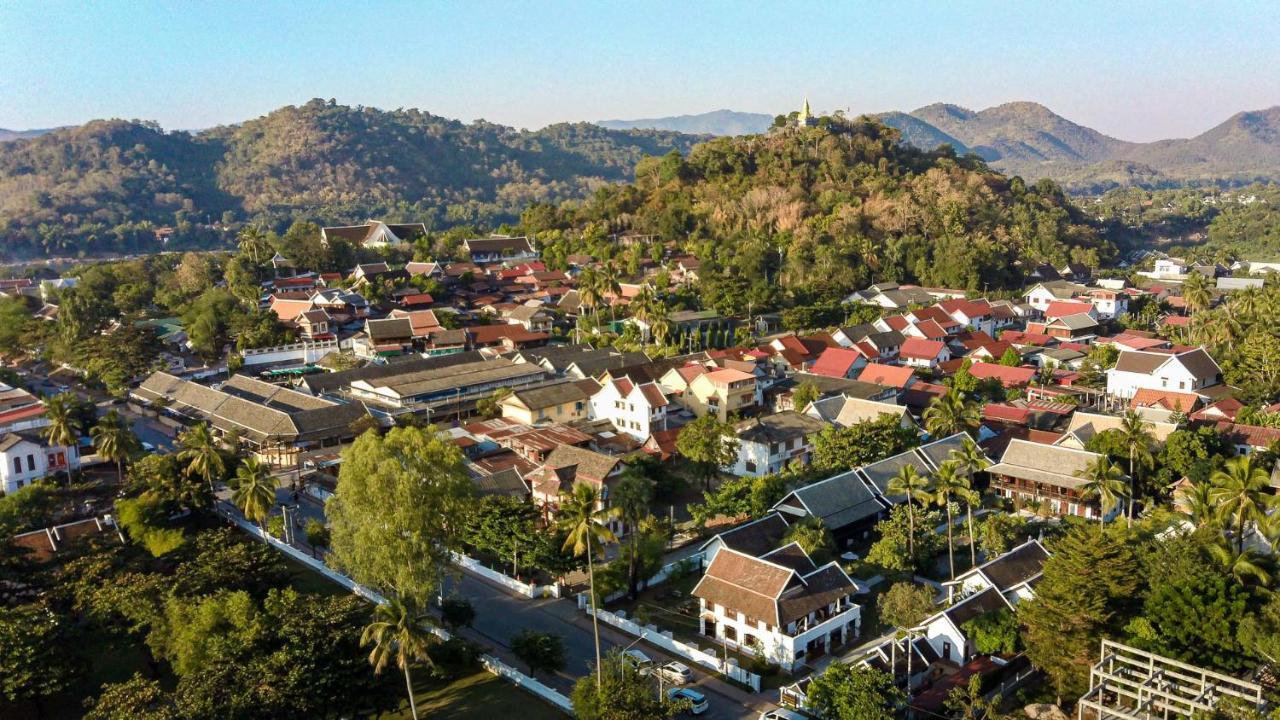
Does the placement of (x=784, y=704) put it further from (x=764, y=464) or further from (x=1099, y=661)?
(x=764, y=464)

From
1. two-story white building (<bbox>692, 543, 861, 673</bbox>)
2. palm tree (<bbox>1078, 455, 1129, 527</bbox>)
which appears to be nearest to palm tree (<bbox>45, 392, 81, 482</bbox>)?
two-story white building (<bbox>692, 543, 861, 673</bbox>)

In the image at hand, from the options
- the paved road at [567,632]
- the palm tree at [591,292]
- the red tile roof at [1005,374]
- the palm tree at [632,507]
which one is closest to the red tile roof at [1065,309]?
the red tile roof at [1005,374]

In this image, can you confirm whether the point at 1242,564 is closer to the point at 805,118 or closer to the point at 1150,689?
the point at 1150,689

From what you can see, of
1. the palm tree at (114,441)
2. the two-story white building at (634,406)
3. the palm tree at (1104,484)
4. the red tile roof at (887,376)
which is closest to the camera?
the palm tree at (1104,484)

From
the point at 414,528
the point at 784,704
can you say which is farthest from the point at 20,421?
the point at 784,704

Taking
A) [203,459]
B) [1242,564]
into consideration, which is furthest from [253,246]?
[1242,564]

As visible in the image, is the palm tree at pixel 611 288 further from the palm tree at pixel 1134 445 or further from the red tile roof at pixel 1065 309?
the palm tree at pixel 1134 445

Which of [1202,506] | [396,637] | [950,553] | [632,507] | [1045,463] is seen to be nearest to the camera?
[396,637]
